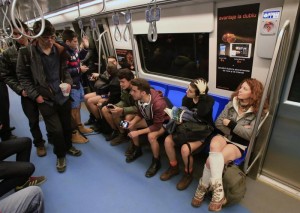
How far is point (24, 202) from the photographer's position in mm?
1587

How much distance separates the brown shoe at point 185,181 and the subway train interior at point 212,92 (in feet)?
0.17

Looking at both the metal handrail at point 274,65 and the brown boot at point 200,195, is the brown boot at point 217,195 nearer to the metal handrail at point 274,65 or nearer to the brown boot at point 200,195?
the brown boot at point 200,195

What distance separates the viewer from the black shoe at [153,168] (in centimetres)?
256

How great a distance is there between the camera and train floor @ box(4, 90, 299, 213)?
6.93 ft

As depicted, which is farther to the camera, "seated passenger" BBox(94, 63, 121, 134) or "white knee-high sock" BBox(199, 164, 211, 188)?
"seated passenger" BBox(94, 63, 121, 134)

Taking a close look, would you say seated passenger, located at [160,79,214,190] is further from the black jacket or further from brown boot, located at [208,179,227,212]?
the black jacket

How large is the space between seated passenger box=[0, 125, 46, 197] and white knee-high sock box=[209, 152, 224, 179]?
1.90 m

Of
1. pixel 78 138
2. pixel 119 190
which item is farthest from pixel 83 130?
pixel 119 190

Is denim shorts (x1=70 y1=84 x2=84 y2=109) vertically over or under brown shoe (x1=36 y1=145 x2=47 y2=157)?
over

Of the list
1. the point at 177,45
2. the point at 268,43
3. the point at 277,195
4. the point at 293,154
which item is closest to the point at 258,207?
the point at 277,195

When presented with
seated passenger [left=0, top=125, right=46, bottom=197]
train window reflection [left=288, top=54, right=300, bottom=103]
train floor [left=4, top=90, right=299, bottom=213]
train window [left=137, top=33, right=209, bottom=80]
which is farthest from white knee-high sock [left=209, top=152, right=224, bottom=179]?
seated passenger [left=0, top=125, right=46, bottom=197]

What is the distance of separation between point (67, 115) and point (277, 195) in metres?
2.76

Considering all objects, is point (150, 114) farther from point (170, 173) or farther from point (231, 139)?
point (231, 139)

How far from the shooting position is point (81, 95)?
3496 millimetres
